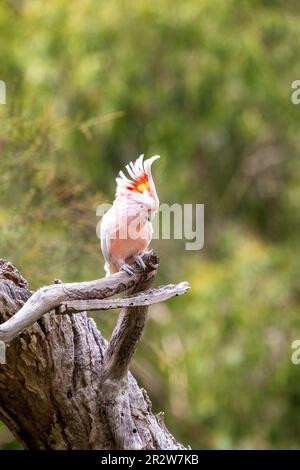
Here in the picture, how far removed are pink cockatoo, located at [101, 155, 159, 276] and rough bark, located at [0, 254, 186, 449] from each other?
92 millimetres

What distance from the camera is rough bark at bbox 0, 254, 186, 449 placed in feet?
11.1

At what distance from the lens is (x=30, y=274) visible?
17.6 feet

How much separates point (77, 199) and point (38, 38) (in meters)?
3.07

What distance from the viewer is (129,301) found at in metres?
3.24

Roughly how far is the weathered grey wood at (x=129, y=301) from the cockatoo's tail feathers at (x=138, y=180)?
0.38m

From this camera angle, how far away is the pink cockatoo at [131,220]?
134 inches

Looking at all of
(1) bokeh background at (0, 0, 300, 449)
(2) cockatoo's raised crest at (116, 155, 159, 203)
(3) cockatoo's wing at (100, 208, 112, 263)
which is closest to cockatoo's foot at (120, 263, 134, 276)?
(3) cockatoo's wing at (100, 208, 112, 263)

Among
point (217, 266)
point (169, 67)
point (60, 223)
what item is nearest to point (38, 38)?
point (169, 67)

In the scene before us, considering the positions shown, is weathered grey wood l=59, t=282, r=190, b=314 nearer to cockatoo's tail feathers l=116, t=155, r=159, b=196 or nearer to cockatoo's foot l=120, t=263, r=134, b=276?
cockatoo's foot l=120, t=263, r=134, b=276

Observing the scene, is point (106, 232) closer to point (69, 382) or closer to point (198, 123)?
point (69, 382)

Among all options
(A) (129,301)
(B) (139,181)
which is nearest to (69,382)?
(A) (129,301)

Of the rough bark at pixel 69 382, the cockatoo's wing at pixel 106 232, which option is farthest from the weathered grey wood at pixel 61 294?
the cockatoo's wing at pixel 106 232
